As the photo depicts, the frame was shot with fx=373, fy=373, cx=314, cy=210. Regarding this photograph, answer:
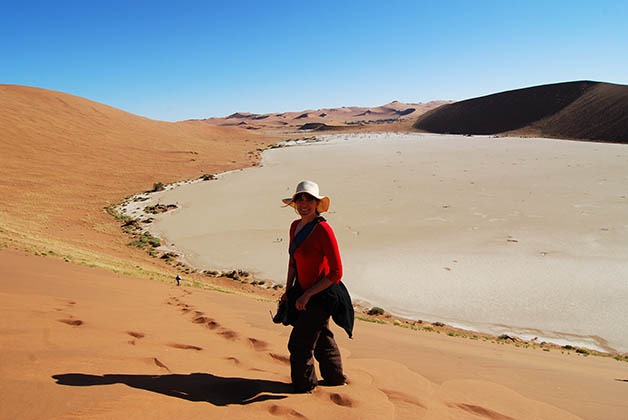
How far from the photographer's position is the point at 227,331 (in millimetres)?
4738

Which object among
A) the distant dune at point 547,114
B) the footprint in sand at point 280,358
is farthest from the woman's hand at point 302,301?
the distant dune at point 547,114

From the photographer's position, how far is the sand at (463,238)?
9.43 metres

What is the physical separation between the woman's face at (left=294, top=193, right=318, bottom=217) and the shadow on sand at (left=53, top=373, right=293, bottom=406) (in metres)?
1.45

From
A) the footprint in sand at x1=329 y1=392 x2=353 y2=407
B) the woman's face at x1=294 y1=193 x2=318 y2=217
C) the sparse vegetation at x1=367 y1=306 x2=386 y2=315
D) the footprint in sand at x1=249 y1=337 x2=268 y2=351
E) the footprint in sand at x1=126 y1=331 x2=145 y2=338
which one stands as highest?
the woman's face at x1=294 y1=193 x2=318 y2=217

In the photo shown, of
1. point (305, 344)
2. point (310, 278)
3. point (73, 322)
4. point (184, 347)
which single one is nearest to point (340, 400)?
point (305, 344)

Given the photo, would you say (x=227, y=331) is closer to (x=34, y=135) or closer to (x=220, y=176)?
(x=220, y=176)

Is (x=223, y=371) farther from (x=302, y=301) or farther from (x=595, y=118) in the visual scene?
(x=595, y=118)

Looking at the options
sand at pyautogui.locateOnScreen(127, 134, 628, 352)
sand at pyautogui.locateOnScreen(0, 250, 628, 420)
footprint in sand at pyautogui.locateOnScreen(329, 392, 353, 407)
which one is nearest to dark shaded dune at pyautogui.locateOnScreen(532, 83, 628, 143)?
sand at pyautogui.locateOnScreen(127, 134, 628, 352)

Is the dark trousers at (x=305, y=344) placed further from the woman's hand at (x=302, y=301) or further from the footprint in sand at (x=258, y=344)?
the footprint in sand at (x=258, y=344)

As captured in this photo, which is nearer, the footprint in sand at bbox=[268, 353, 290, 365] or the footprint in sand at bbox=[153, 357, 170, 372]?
the footprint in sand at bbox=[153, 357, 170, 372]

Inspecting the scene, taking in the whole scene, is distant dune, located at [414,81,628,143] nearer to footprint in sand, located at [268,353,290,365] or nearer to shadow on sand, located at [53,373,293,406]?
footprint in sand, located at [268,353,290,365]

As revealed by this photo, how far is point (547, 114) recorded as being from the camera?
7519cm

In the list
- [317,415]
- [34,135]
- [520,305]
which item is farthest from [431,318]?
[34,135]

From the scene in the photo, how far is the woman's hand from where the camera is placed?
2.89 meters
